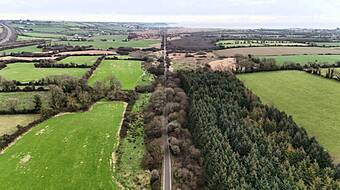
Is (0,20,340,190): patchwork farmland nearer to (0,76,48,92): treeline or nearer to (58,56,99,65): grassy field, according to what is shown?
(0,76,48,92): treeline

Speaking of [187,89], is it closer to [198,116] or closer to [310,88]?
[198,116]

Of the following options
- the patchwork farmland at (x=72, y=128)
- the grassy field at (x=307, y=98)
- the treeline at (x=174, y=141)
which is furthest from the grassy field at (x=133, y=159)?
the grassy field at (x=307, y=98)

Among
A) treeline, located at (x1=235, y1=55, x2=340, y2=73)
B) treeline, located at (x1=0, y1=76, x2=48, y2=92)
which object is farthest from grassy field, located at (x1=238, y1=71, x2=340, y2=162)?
treeline, located at (x1=0, y1=76, x2=48, y2=92)

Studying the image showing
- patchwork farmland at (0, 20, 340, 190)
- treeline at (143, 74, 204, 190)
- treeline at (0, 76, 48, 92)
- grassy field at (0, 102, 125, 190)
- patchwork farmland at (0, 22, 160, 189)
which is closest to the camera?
patchwork farmland at (0, 20, 340, 190)

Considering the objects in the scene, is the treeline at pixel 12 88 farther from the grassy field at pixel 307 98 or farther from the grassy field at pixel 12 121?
the grassy field at pixel 307 98

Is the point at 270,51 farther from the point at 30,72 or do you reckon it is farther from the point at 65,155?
the point at 65,155

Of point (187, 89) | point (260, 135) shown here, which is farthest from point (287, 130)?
point (187, 89)

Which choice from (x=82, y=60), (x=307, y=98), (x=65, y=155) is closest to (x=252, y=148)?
(x=65, y=155)
